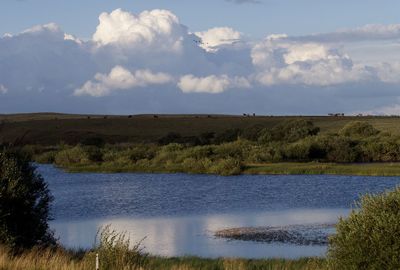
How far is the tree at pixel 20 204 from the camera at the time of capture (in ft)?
62.3

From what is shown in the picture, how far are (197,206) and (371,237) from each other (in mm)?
27533

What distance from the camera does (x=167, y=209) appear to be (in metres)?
38.9

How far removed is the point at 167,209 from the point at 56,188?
53.0ft

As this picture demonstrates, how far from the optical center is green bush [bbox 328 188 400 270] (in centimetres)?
1252

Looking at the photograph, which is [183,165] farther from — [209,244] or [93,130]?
[93,130]

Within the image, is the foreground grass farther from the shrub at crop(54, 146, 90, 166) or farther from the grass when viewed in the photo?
the shrub at crop(54, 146, 90, 166)

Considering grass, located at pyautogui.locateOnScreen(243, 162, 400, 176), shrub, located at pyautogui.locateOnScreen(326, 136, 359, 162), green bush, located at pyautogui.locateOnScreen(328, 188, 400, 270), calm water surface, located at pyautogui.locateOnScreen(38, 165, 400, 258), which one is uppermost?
green bush, located at pyautogui.locateOnScreen(328, 188, 400, 270)

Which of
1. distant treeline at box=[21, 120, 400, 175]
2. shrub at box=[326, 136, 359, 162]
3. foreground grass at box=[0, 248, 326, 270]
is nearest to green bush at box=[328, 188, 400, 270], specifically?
foreground grass at box=[0, 248, 326, 270]

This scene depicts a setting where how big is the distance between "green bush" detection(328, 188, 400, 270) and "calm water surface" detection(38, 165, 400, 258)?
32.3 feet

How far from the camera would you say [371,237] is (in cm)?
1270

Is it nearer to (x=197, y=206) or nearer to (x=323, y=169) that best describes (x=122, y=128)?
(x=323, y=169)

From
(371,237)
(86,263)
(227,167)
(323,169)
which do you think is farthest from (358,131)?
(371,237)

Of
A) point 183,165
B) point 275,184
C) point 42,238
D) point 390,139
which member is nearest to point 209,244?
point 42,238

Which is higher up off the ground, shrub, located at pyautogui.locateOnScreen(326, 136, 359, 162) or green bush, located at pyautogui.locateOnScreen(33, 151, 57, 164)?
shrub, located at pyautogui.locateOnScreen(326, 136, 359, 162)
